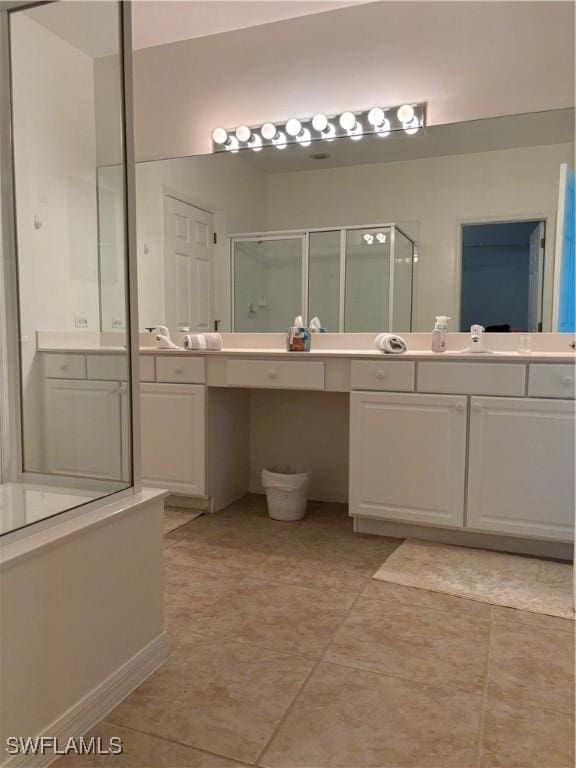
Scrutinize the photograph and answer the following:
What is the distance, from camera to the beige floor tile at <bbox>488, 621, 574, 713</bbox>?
1.45 m

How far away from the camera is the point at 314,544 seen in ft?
8.30

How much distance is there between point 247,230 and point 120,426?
1.80 m

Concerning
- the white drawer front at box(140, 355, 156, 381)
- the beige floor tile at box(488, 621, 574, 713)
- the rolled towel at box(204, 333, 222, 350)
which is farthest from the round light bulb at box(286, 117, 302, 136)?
the beige floor tile at box(488, 621, 574, 713)

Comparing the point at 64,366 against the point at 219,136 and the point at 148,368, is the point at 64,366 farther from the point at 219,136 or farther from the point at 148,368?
the point at 219,136

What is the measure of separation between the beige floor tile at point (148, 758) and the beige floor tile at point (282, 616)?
465 mm

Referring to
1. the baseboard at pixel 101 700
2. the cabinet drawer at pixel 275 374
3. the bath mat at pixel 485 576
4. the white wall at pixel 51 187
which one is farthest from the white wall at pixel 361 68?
the baseboard at pixel 101 700

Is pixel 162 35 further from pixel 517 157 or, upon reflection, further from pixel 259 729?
pixel 259 729

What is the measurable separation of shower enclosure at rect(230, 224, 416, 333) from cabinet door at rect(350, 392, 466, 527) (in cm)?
55

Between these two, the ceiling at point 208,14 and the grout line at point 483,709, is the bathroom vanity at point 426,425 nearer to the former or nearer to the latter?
the grout line at point 483,709

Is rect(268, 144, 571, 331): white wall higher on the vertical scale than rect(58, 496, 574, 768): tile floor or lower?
higher

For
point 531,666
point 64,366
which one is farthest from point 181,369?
point 531,666

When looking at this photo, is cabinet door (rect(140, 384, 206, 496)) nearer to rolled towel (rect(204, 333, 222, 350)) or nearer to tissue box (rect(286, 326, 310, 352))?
rolled towel (rect(204, 333, 222, 350))

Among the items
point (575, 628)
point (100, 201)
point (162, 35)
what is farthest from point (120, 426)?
point (162, 35)

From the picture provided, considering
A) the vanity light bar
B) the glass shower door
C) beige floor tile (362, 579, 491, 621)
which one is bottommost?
beige floor tile (362, 579, 491, 621)
